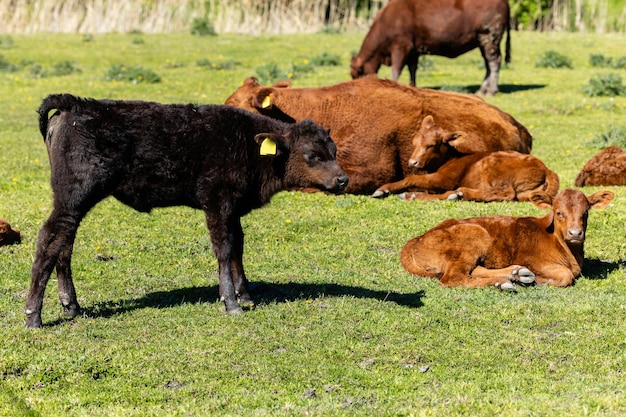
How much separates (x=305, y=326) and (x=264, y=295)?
1198 millimetres

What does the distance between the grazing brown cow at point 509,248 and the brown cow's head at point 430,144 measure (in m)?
3.48

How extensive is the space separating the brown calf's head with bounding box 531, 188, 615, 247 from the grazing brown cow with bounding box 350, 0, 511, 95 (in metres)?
14.0

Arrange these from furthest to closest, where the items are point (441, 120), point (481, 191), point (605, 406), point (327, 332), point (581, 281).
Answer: point (441, 120), point (481, 191), point (581, 281), point (327, 332), point (605, 406)

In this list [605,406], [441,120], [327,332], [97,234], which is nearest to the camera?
[605,406]

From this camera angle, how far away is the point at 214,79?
93.8ft

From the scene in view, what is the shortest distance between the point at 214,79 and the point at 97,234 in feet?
51.1

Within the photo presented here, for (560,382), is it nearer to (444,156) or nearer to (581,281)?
(581,281)

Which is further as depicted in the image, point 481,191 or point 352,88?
point 352,88

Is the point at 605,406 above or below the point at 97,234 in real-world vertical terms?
above

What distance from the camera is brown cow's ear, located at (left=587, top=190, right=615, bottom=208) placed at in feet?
38.0

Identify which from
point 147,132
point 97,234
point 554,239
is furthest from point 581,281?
point 97,234

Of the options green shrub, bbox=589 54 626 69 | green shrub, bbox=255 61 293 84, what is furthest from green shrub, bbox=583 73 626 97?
green shrub, bbox=255 61 293 84

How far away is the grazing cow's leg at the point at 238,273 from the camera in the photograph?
10.3 meters

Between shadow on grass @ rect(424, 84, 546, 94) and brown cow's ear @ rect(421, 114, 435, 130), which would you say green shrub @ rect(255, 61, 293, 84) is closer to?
shadow on grass @ rect(424, 84, 546, 94)
